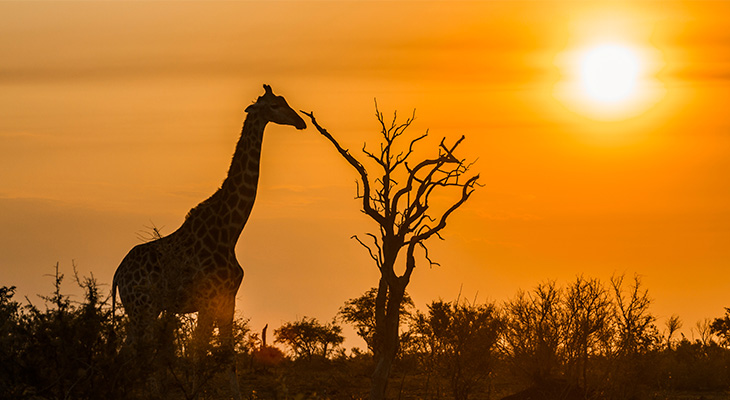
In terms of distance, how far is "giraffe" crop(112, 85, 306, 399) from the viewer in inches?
712

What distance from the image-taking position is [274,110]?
20.5 metres

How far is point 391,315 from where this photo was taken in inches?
810

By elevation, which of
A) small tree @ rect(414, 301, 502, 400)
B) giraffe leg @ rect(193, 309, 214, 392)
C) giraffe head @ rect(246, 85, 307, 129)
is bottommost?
giraffe leg @ rect(193, 309, 214, 392)

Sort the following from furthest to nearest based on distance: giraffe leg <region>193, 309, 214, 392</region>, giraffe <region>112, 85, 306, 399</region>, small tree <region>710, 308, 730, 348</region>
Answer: small tree <region>710, 308, 730, 348</region>, giraffe <region>112, 85, 306, 399</region>, giraffe leg <region>193, 309, 214, 392</region>

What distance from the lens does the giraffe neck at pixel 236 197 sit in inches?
782

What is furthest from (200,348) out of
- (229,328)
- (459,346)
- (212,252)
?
(459,346)

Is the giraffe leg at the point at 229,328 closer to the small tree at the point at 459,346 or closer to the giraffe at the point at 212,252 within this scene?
the giraffe at the point at 212,252

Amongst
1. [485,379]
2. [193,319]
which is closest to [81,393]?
[193,319]

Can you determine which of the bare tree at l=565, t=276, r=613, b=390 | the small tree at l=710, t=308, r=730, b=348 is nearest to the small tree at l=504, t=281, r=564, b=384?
the bare tree at l=565, t=276, r=613, b=390

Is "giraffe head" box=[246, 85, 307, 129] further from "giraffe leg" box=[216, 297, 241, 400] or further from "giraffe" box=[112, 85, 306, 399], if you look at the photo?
"giraffe leg" box=[216, 297, 241, 400]

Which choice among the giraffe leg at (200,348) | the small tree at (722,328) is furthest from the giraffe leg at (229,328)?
the small tree at (722,328)

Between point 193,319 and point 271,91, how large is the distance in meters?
5.90

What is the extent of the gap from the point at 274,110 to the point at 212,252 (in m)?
3.09

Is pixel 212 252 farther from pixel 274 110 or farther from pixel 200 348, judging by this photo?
pixel 200 348
